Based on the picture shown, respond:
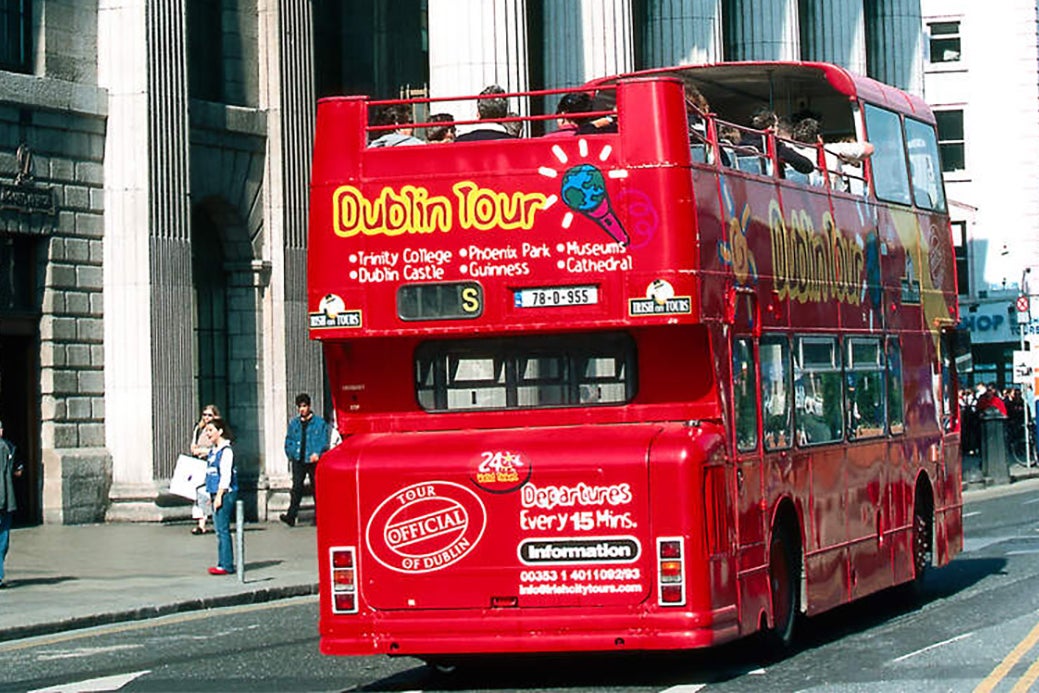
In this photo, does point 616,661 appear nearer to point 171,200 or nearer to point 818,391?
point 818,391

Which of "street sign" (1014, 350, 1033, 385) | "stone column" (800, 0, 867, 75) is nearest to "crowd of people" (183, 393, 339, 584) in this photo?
"stone column" (800, 0, 867, 75)

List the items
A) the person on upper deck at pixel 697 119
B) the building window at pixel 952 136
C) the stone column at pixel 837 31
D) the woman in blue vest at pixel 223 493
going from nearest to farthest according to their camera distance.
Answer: the person on upper deck at pixel 697 119 < the woman in blue vest at pixel 223 493 < the stone column at pixel 837 31 < the building window at pixel 952 136

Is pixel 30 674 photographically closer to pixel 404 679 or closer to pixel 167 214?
pixel 404 679

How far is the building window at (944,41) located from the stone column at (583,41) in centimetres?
3396

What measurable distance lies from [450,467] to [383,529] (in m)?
0.58

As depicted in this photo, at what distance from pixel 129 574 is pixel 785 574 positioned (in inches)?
419

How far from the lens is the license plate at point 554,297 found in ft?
47.4

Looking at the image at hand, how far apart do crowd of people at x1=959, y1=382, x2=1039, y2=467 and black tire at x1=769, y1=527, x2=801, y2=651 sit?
3254cm

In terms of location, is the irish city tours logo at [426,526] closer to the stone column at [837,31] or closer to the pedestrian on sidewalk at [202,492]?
the pedestrian on sidewalk at [202,492]

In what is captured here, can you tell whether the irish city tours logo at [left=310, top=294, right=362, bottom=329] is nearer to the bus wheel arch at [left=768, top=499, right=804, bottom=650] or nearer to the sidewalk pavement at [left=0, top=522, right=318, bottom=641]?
the bus wheel arch at [left=768, top=499, right=804, bottom=650]

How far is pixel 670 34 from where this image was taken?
141 feet

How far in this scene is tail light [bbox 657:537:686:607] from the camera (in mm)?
14008

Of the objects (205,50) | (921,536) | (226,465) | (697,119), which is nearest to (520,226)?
(697,119)

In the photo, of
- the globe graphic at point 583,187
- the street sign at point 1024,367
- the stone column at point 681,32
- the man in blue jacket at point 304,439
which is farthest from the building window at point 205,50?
the street sign at point 1024,367
